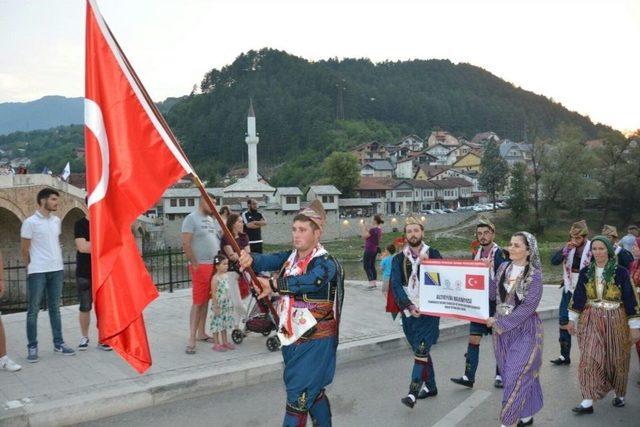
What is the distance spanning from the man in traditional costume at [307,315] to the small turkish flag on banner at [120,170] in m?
0.96

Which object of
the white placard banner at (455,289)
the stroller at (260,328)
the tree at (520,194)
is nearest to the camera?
the white placard banner at (455,289)

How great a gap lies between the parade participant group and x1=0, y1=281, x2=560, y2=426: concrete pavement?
0.35 metres

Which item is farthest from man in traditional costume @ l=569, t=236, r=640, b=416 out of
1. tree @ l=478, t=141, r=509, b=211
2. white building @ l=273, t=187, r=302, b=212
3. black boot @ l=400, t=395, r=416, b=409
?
tree @ l=478, t=141, r=509, b=211

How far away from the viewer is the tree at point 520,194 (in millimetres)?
66000

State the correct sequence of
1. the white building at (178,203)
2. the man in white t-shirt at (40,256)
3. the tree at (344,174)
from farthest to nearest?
1. the tree at (344,174)
2. the white building at (178,203)
3. the man in white t-shirt at (40,256)

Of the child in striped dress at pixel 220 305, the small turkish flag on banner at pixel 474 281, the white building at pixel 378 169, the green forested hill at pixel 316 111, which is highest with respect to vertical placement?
the green forested hill at pixel 316 111

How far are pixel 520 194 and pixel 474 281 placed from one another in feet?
212

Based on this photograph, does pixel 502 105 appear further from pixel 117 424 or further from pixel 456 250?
pixel 117 424

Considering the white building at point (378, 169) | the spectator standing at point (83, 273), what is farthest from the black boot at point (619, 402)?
the white building at point (378, 169)

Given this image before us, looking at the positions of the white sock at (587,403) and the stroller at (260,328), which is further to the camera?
the stroller at (260,328)

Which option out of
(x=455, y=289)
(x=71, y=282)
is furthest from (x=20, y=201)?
(x=455, y=289)

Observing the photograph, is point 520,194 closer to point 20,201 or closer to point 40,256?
point 20,201

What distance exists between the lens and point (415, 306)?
19.7 feet

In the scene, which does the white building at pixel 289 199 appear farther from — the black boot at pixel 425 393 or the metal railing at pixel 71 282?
A: the black boot at pixel 425 393
